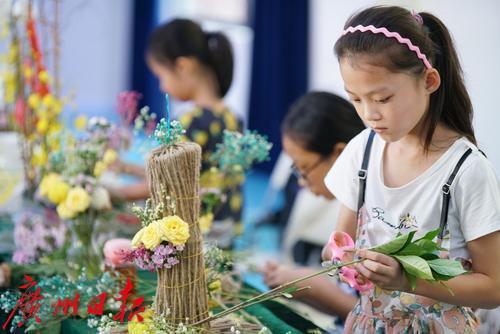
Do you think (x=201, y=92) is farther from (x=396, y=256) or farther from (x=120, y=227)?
(x=396, y=256)

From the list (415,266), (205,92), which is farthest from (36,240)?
(415,266)

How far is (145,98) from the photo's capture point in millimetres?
7871

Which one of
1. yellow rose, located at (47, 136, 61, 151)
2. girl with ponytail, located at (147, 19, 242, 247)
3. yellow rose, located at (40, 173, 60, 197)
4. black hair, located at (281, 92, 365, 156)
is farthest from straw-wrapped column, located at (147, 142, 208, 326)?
girl with ponytail, located at (147, 19, 242, 247)

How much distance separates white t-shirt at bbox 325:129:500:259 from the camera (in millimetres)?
1148

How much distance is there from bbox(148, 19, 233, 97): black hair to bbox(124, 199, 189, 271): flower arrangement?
1363mm

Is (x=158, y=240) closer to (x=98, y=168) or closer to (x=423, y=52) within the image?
(x=423, y=52)

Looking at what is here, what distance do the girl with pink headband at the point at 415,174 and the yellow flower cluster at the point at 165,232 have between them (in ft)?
0.99

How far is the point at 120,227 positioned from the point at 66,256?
17cm

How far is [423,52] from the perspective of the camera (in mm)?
1161

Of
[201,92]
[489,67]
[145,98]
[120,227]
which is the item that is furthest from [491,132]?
[145,98]

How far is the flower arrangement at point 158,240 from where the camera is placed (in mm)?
1115

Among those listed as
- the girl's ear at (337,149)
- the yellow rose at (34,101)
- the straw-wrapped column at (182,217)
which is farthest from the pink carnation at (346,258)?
the yellow rose at (34,101)

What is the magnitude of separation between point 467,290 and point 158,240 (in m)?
0.54

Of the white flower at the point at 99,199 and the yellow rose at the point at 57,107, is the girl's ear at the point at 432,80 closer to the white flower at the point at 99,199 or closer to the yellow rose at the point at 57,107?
the white flower at the point at 99,199
